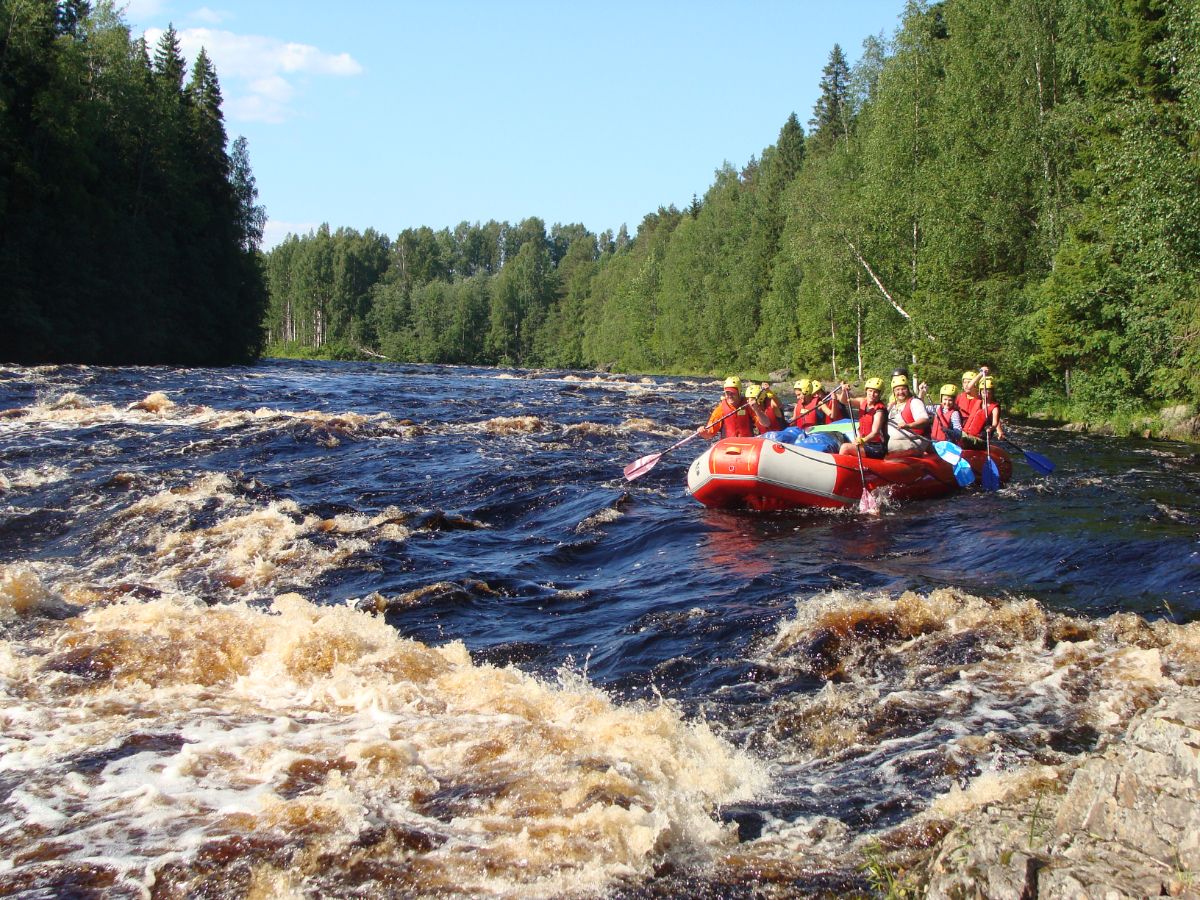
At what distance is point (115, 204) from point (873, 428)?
31.7m

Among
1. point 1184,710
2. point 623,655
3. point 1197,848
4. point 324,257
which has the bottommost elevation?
point 623,655

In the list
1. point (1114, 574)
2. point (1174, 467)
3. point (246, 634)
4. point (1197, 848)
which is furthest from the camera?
point (1174, 467)

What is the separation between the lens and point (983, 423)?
14117 millimetres

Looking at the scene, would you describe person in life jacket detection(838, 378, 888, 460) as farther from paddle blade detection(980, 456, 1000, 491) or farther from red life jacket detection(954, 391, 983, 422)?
red life jacket detection(954, 391, 983, 422)

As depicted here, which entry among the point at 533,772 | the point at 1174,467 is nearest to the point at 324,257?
the point at 1174,467

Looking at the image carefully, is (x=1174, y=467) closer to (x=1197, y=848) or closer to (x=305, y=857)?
(x=1197, y=848)

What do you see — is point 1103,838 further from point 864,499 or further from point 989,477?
point 989,477

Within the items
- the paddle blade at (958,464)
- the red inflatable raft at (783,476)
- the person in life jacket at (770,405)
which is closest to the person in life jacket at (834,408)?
the person in life jacket at (770,405)

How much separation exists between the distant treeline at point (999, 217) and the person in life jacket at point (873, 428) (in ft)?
23.6

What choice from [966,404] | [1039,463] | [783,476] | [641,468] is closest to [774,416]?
[641,468]

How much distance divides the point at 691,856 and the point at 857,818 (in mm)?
838

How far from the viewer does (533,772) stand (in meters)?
4.56

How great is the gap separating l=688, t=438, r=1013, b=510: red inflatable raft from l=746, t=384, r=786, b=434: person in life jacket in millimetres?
1841

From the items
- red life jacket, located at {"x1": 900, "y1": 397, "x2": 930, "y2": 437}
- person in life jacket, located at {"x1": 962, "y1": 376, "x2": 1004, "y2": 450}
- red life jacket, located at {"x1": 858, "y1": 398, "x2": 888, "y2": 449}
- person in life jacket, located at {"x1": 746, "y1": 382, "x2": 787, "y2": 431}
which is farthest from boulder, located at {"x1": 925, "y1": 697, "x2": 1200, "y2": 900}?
person in life jacket, located at {"x1": 962, "y1": 376, "x2": 1004, "y2": 450}
